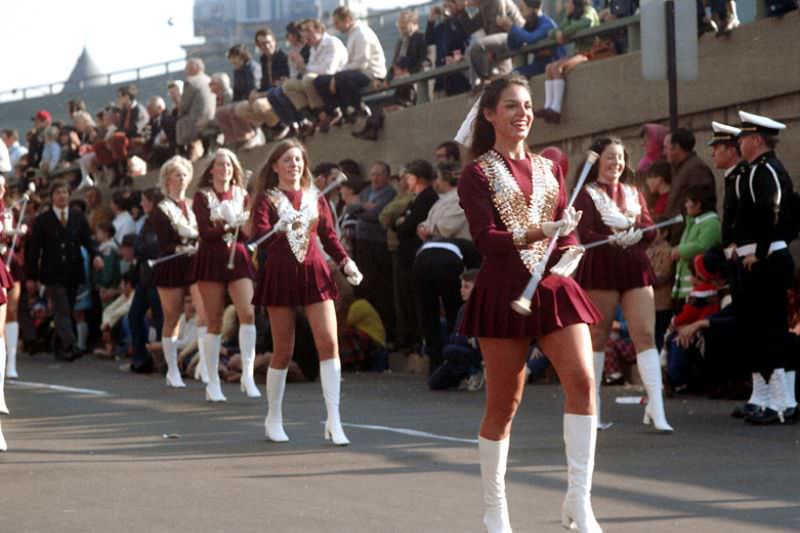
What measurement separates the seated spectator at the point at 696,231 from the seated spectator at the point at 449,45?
22.2 feet

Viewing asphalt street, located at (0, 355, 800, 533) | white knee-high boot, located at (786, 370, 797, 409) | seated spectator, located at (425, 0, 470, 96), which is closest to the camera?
asphalt street, located at (0, 355, 800, 533)

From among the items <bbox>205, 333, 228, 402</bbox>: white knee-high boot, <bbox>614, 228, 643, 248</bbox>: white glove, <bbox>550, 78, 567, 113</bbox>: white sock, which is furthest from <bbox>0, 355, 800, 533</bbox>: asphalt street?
<bbox>550, 78, 567, 113</bbox>: white sock

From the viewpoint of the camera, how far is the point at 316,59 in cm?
2228

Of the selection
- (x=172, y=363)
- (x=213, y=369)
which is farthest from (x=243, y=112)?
(x=213, y=369)

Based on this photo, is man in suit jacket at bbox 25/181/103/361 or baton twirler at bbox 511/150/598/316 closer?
baton twirler at bbox 511/150/598/316

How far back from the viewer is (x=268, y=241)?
1268cm

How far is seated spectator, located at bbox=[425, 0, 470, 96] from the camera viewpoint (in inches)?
811

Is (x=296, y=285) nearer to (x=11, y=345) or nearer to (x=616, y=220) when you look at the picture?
(x=616, y=220)

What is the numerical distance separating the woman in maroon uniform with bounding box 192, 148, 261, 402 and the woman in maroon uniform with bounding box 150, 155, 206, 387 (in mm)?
1148

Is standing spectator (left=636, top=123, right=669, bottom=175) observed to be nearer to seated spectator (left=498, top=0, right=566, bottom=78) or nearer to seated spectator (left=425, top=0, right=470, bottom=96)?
seated spectator (left=498, top=0, right=566, bottom=78)

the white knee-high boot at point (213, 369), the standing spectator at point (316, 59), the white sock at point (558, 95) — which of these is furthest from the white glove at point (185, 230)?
the standing spectator at point (316, 59)

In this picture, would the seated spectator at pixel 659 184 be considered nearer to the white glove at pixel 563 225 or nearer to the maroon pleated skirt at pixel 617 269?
the maroon pleated skirt at pixel 617 269

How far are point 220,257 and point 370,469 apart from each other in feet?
18.8

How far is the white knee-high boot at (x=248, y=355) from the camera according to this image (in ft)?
50.9
